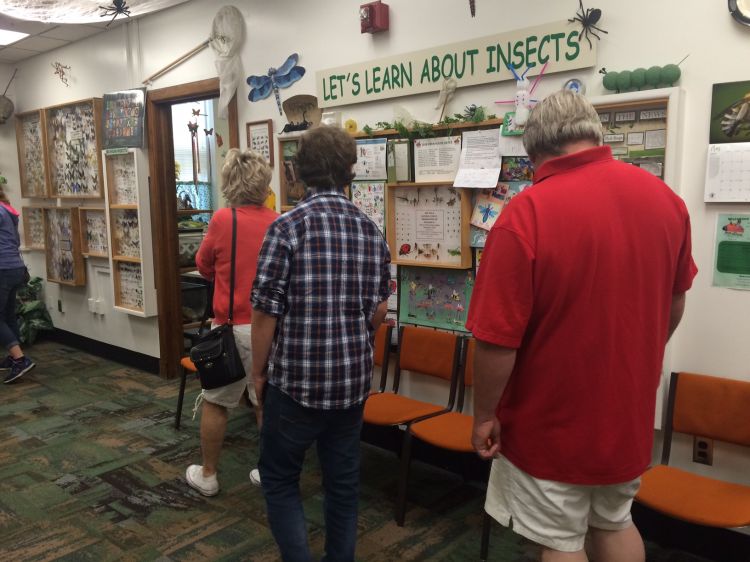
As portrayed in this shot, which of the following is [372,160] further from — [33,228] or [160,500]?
[33,228]

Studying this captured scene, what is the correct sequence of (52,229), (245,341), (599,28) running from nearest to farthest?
1. (599,28)
2. (245,341)
3. (52,229)

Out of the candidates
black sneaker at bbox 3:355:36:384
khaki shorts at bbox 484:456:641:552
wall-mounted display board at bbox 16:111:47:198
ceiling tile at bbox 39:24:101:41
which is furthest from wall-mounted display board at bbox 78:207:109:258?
khaki shorts at bbox 484:456:641:552

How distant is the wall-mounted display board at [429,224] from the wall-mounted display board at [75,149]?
2.80 metres

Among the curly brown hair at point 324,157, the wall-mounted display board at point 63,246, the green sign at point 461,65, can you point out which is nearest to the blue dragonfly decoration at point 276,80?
the green sign at point 461,65

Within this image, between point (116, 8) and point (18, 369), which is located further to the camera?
point (18, 369)

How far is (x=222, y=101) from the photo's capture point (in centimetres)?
347

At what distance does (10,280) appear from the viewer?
433 cm

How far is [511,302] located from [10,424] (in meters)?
3.37

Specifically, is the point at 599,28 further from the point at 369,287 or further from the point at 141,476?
the point at 141,476

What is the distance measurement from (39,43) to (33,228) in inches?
64.5

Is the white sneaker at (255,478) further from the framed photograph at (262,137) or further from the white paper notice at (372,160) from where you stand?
the framed photograph at (262,137)

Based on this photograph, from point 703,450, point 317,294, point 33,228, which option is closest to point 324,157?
point 317,294

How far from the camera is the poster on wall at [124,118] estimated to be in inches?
161

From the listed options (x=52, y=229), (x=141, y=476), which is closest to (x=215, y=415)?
(x=141, y=476)
